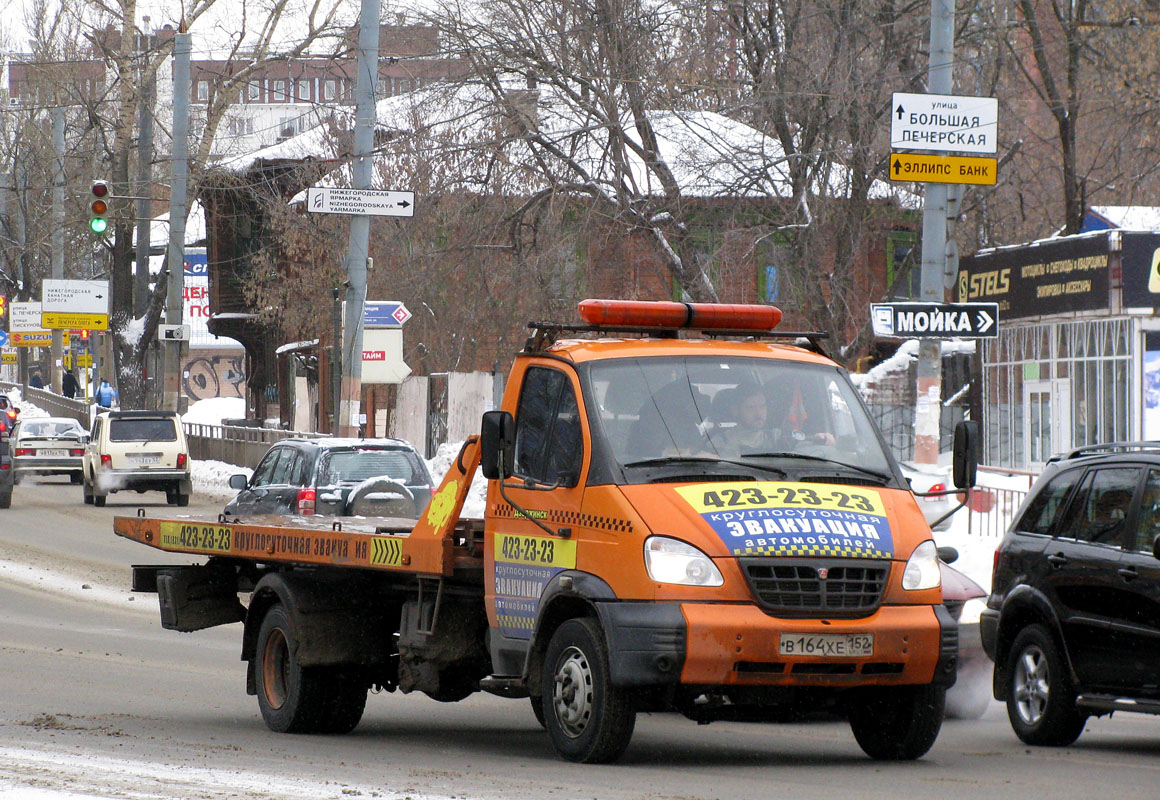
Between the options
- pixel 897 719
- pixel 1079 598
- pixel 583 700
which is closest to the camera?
pixel 583 700

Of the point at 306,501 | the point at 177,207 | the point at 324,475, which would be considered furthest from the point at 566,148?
the point at 177,207

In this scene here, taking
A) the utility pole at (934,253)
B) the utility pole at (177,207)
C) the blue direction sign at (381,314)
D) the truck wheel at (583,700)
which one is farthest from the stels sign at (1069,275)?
the truck wheel at (583,700)

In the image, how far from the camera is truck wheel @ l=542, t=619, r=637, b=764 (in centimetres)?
766

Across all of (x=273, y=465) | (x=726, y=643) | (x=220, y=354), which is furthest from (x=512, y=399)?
(x=220, y=354)

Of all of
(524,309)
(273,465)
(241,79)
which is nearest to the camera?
(273,465)

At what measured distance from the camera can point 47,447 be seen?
35875 mm

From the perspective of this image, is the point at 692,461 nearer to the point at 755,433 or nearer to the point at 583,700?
the point at 755,433

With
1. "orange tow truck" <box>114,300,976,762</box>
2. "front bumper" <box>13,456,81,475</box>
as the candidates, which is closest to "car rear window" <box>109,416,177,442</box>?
"front bumper" <box>13,456,81,475</box>

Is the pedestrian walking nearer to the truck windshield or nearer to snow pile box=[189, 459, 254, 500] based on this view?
snow pile box=[189, 459, 254, 500]

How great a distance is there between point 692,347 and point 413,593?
84.1 inches

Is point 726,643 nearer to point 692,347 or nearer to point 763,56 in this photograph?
point 692,347

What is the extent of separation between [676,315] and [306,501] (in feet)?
34.2

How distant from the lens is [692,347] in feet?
28.2

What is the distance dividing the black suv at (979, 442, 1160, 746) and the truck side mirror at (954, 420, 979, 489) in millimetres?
984
